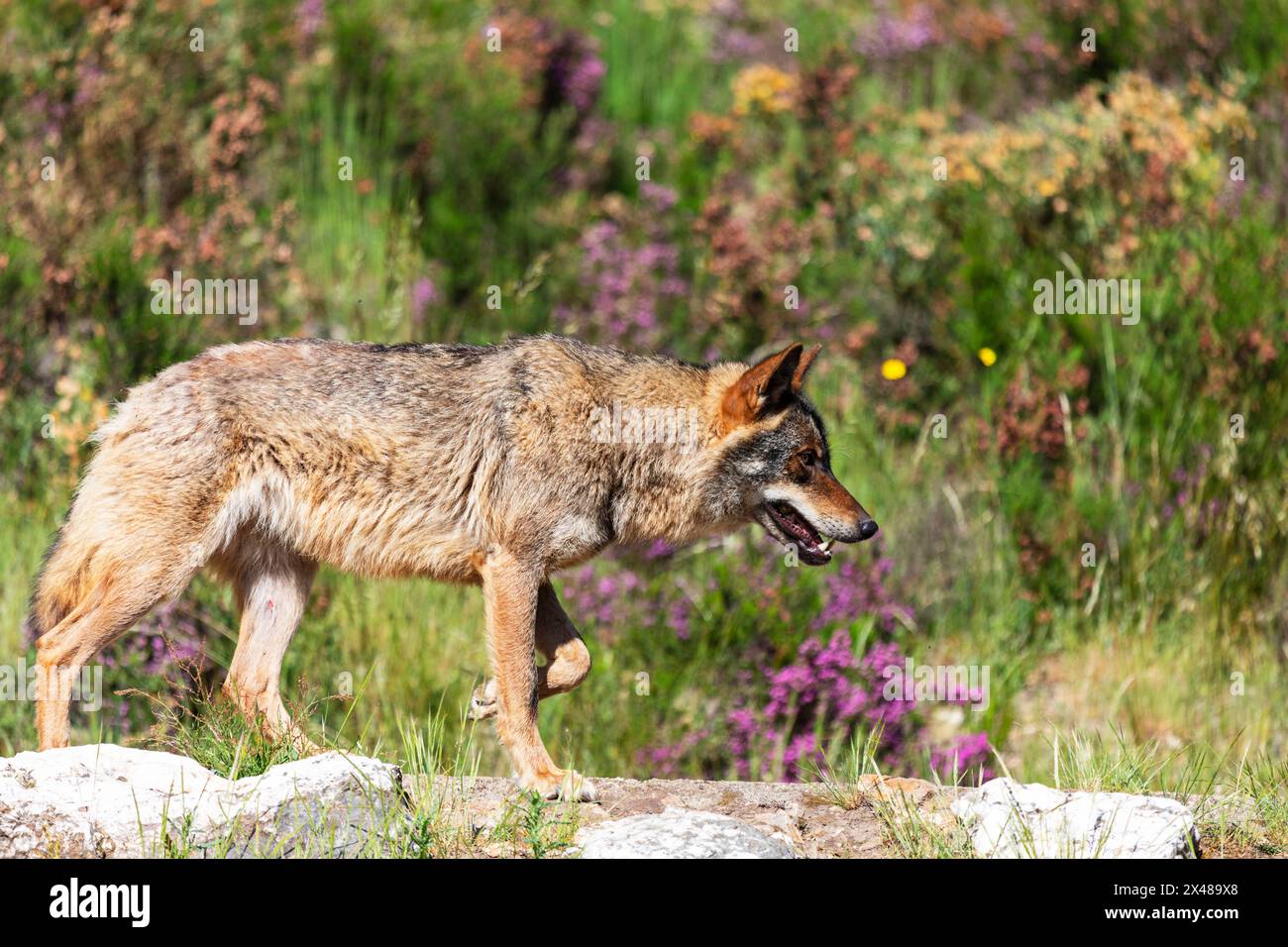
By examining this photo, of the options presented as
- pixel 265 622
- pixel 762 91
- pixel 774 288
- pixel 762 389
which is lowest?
pixel 265 622

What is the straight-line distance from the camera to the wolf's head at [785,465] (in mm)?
6895

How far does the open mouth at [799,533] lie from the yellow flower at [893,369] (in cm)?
328

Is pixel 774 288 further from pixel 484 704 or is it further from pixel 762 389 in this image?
pixel 484 704

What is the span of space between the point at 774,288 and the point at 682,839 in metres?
6.85

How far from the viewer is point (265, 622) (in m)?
Result: 6.89

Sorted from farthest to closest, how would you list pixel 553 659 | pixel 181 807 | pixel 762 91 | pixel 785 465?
pixel 762 91, pixel 785 465, pixel 553 659, pixel 181 807

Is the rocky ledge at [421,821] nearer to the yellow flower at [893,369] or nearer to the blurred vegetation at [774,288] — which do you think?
the blurred vegetation at [774,288]

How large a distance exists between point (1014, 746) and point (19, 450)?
618 cm

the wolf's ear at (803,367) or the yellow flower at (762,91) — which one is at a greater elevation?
the yellow flower at (762,91)

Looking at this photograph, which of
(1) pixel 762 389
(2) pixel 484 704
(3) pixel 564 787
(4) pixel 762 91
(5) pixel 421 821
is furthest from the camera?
(4) pixel 762 91

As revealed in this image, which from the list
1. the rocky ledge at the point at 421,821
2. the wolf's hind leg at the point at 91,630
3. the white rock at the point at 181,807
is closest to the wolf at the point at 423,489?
the wolf's hind leg at the point at 91,630

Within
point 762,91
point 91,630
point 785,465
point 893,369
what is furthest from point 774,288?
point 91,630

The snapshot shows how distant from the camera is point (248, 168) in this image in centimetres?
1249

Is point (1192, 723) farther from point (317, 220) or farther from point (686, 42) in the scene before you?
point (686, 42)
